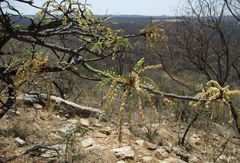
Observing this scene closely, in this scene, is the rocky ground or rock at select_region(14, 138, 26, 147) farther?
rock at select_region(14, 138, 26, 147)

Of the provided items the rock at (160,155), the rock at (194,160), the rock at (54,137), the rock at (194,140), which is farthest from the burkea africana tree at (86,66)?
the rock at (194,140)

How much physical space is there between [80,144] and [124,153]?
0.96 m

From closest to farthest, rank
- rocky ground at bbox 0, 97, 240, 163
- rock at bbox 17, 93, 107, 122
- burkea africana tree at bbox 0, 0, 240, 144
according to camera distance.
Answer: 1. burkea africana tree at bbox 0, 0, 240, 144
2. rocky ground at bbox 0, 97, 240, 163
3. rock at bbox 17, 93, 107, 122

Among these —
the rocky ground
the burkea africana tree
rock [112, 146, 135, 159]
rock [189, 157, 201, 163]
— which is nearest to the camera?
the burkea africana tree

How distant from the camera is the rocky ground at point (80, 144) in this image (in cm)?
272

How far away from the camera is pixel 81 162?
278 cm

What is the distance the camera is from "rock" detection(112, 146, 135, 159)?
312cm

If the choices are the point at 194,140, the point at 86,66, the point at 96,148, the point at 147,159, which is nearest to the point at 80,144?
the point at 96,148

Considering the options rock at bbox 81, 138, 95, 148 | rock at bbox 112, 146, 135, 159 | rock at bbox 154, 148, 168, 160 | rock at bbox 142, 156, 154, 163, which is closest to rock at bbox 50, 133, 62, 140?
rock at bbox 81, 138, 95, 148

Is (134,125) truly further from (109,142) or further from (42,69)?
(42,69)

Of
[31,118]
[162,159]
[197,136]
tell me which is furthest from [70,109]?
[197,136]

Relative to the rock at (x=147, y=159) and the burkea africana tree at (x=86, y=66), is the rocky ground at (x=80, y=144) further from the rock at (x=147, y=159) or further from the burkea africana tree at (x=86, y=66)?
the burkea africana tree at (x=86, y=66)

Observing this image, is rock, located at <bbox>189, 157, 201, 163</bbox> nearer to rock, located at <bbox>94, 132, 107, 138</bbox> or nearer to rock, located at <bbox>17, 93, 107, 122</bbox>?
rock, located at <bbox>94, 132, 107, 138</bbox>

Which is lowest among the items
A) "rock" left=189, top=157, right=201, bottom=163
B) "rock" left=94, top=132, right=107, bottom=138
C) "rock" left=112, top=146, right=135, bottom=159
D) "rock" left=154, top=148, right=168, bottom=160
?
"rock" left=189, top=157, right=201, bottom=163
